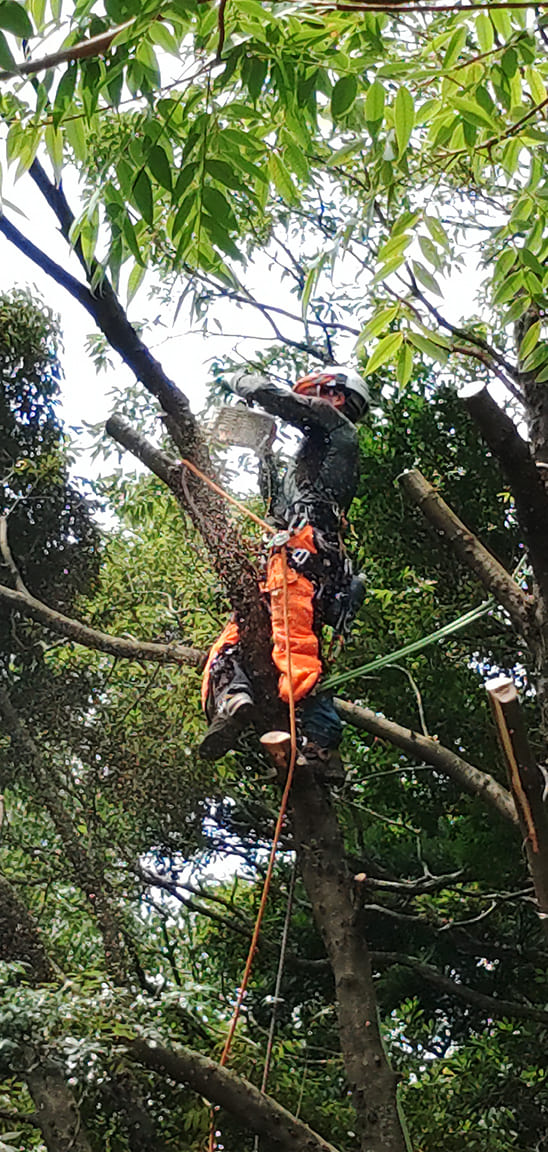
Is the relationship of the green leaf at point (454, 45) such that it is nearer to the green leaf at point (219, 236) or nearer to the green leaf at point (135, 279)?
the green leaf at point (219, 236)

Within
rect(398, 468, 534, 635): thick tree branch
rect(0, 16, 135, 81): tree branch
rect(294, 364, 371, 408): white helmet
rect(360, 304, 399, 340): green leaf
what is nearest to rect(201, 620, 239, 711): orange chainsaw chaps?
rect(398, 468, 534, 635): thick tree branch

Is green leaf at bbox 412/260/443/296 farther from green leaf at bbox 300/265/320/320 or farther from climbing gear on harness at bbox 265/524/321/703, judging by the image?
climbing gear on harness at bbox 265/524/321/703

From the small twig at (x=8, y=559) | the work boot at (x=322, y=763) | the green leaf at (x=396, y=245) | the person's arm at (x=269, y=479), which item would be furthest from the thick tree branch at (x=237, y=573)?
the green leaf at (x=396, y=245)

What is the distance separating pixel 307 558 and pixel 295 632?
0.70 feet

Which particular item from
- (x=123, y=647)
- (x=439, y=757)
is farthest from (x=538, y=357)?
(x=123, y=647)

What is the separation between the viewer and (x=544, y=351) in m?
1.73

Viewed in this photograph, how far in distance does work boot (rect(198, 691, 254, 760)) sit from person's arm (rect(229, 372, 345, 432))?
0.78 m

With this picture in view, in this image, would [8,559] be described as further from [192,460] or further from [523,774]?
[523,774]

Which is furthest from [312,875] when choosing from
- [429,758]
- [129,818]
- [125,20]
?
[125,20]

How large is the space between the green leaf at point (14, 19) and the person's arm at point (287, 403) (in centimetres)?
188

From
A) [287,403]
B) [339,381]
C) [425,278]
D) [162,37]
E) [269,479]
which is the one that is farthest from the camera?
[339,381]

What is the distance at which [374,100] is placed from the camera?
1.30 meters

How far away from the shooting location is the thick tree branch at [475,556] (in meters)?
2.45

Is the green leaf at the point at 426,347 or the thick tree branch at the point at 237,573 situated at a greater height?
the thick tree branch at the point at 237,573
